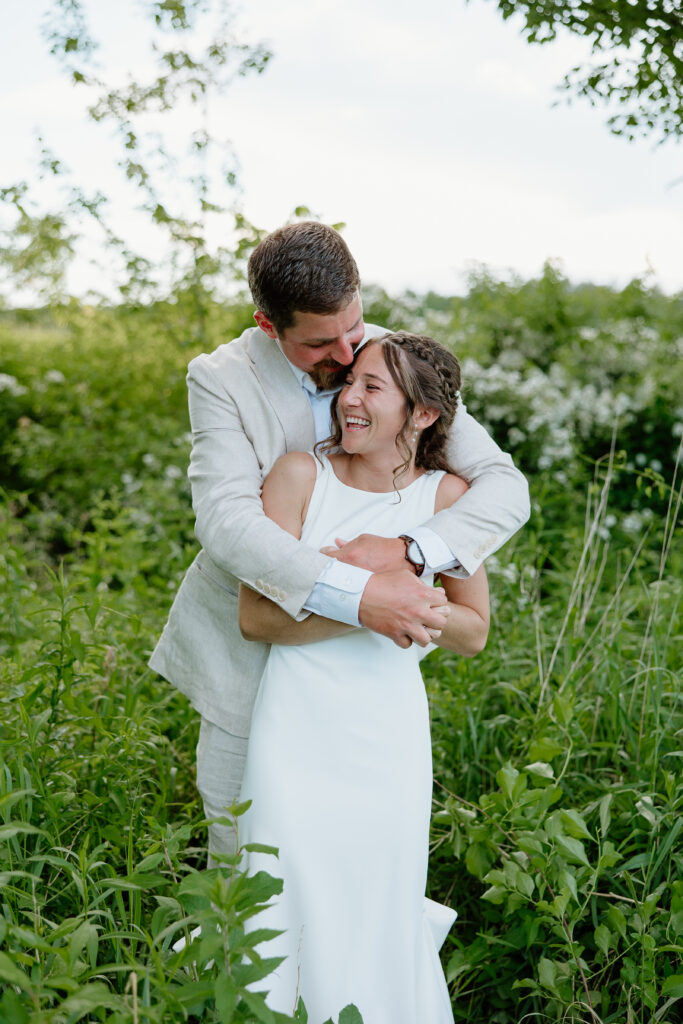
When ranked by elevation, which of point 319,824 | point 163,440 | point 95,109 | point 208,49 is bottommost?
point 163,440

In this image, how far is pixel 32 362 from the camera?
7699 millimetres

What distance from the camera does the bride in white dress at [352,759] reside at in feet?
6.87

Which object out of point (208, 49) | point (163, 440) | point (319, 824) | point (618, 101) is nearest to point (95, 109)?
point (208, 49)

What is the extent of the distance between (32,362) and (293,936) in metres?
6.63

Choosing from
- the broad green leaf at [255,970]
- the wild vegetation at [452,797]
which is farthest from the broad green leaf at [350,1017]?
the broad green leaf at [255,970]

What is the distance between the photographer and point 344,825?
2105 millimetres

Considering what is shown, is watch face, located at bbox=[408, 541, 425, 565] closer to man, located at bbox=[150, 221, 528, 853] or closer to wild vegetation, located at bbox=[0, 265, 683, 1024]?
man, located at bbox=[150, 221, 528, 853]

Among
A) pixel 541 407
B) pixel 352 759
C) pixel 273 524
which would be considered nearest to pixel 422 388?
pixel 273 524

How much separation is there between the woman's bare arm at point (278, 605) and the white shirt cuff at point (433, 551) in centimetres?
25

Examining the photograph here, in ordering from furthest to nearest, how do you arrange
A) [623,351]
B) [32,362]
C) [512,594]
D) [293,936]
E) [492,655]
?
[32,362] < [623,351] < [512,594] < [492,655] < [293,936]

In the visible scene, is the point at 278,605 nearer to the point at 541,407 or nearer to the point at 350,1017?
the point at 350,1017

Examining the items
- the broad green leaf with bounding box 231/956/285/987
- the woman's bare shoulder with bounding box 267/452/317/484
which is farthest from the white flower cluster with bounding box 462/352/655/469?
the broad green leaf with bounding box 231/956/285/987

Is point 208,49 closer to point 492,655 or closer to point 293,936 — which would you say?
point 492,655

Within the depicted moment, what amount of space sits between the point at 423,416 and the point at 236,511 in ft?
1.98
